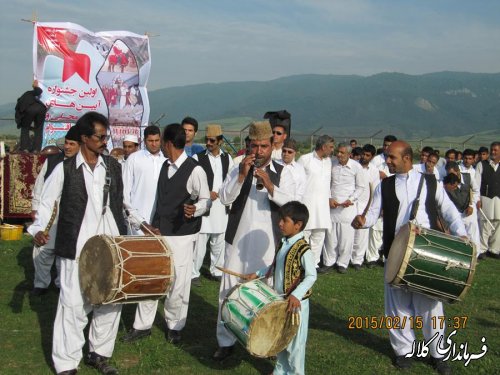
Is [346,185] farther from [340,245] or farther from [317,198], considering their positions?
[340,245]

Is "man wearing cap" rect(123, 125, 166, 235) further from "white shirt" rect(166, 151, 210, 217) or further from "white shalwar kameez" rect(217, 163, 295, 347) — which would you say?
"white shalwar kameez" rect(217, 163, 295, 347)

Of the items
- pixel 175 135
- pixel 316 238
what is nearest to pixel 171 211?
pixel 175 135

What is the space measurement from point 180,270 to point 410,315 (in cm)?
221

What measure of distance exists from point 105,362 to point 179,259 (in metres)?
1.19

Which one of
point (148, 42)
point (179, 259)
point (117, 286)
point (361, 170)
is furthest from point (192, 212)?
point (148, 42)

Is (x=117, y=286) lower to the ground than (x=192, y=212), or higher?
lower

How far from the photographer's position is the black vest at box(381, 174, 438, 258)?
5.55 m

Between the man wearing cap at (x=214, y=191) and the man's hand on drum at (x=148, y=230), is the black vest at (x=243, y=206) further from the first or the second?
the man wearing cap at (x=214, y=191)

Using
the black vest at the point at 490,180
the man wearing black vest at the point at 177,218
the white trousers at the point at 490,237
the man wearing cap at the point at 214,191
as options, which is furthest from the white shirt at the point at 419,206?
the white trousers at the point at 490,237

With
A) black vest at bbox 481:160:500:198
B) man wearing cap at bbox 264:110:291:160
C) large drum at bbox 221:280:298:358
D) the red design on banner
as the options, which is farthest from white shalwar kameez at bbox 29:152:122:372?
black vest at bbox 481:160:500:198

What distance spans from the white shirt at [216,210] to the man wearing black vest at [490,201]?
18.2 ft

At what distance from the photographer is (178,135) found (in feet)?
18.9

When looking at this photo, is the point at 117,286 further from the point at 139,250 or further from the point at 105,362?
the point at 105,362

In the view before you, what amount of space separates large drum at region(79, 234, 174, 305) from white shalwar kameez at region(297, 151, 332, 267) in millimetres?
4681
